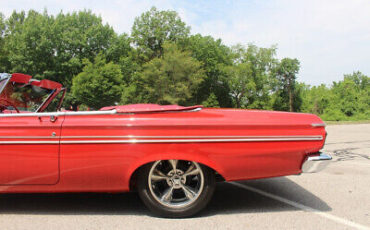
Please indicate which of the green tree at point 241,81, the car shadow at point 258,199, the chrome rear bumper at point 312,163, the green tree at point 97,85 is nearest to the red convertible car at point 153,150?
the chrome rear bumper at point 312,163

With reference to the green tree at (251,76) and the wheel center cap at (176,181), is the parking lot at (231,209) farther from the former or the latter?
the green tree at (251,76)

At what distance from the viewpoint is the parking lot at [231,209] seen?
2916 millimetres

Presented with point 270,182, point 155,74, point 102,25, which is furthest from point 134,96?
point 270,182

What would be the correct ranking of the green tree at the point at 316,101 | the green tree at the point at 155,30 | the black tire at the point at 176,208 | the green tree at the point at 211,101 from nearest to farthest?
the black tire at the point at 176,208, the green tree at the point at 155,30, the green tree at the point at 211,101, the green tree at the point at 316,101

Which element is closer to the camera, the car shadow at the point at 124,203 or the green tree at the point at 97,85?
the car shadow at the point at 124,203

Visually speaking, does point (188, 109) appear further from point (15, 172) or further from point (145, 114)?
point (15, 172)

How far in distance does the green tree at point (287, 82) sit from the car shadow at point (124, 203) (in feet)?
195

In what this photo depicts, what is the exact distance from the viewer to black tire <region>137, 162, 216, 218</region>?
306cm

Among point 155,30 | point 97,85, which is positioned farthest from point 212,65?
point 97,85

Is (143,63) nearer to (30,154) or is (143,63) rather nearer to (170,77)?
(170,77)

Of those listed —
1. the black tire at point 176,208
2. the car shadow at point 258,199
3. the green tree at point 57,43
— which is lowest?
the car shadow at point 258,199

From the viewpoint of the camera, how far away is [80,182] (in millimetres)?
3014

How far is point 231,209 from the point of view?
3.37 m

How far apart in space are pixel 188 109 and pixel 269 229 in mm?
1383
